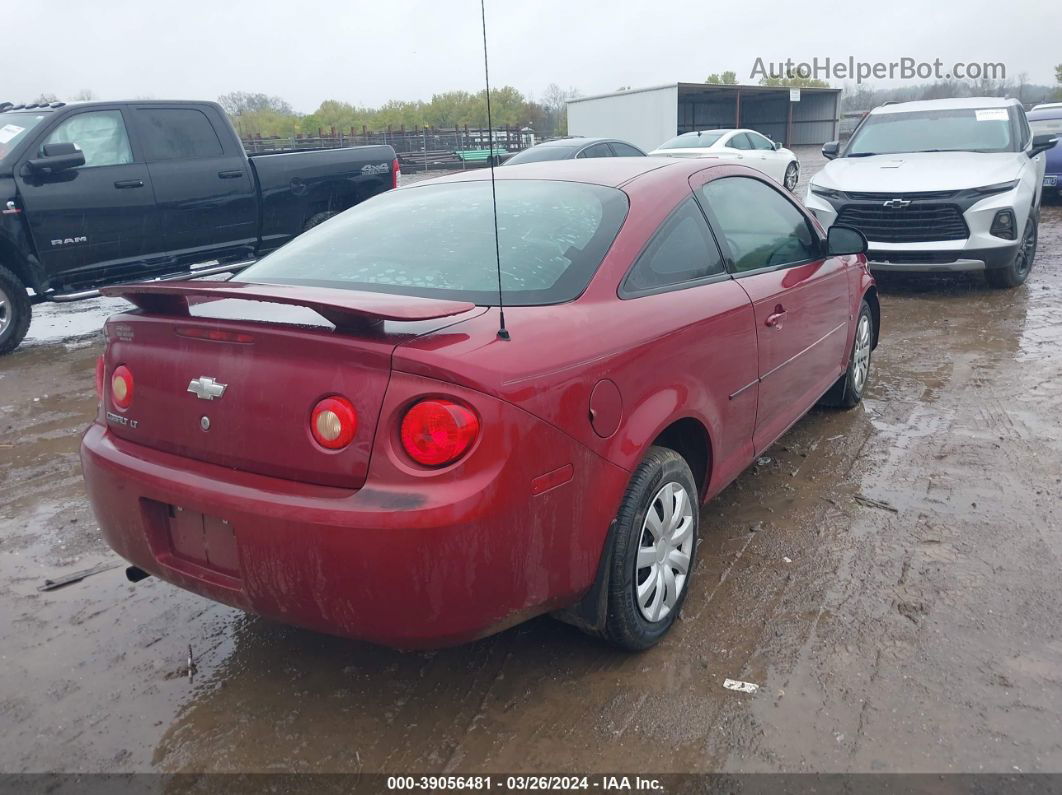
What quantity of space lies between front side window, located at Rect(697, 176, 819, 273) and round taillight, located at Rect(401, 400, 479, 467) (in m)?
1.74

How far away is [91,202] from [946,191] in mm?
7694

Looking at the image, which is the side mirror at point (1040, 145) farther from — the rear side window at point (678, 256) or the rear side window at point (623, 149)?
the rear side window at point (678, 256)

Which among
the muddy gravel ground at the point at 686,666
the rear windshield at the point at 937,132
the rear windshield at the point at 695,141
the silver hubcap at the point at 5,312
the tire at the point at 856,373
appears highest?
the rear windshield at the point at 695,141

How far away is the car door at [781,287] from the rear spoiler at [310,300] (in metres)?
1.47

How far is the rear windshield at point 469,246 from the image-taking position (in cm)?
263

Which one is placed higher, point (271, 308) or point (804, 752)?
point (271, 308)

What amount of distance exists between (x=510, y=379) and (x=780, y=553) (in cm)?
175

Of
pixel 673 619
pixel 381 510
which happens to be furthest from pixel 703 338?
pixel 381 510

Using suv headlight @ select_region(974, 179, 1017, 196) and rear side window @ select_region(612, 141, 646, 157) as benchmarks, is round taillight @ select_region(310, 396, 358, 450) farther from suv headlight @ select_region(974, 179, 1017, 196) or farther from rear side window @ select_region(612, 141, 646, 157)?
rear side window @ select_region(612, 141, 646, 157)

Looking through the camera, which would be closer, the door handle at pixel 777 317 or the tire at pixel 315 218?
the door handle at pixel 777 317

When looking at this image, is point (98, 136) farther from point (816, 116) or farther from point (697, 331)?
point (816, 116)

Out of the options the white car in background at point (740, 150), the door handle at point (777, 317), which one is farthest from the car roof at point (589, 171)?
the white car in background at point (740, 150)

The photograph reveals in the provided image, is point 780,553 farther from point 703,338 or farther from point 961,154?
point 961,154

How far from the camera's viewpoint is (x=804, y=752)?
2.26 meters
